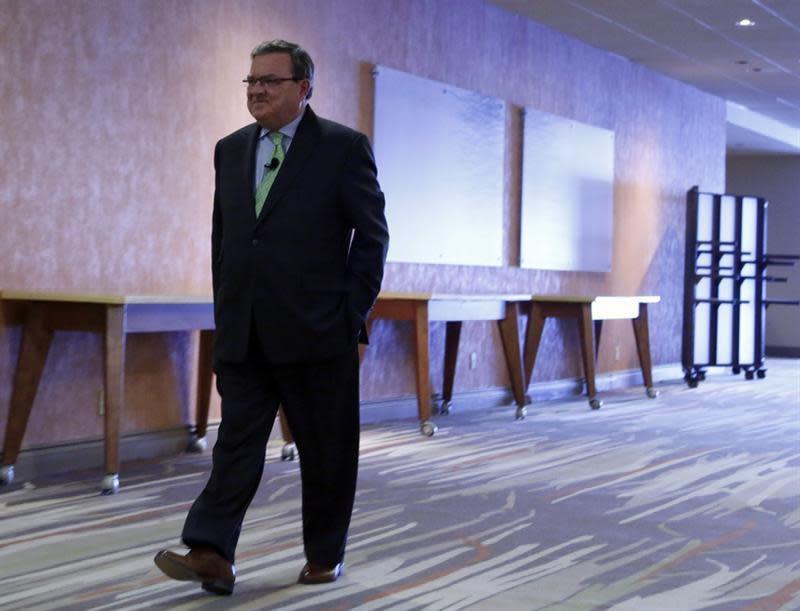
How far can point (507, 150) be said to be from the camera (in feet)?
27.6

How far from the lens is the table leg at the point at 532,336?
8.22 metres

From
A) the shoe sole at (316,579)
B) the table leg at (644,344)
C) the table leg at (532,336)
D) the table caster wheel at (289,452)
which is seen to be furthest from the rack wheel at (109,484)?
the table leg at (644,344)

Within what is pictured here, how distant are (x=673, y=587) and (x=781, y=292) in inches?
527

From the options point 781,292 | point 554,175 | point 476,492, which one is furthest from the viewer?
point 781,292

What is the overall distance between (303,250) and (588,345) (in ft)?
17.4

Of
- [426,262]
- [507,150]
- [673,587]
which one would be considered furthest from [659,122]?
[673,587]

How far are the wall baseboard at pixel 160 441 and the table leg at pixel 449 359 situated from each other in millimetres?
68

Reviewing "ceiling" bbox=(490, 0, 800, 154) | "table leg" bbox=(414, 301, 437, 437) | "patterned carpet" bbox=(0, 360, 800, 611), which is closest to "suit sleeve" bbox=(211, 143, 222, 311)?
"patterned carpet" bbox=(0, 360, 800, 611)

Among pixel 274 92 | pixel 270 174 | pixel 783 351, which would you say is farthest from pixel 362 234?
pixel 783 351

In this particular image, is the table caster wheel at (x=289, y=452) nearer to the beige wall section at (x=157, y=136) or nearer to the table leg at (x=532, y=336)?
the beige wall section at (x=157, y=136)

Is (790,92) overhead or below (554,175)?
overhead

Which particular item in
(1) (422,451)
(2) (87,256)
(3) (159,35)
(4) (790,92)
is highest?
(4) (790,92)

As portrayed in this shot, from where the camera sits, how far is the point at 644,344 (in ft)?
30.7

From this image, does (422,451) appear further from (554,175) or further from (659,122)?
(659,122)
